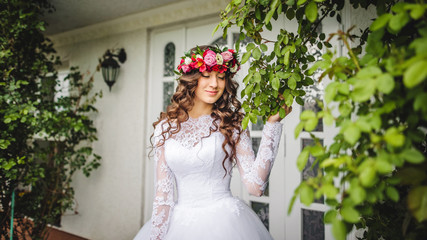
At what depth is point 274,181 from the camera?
7.33 ft

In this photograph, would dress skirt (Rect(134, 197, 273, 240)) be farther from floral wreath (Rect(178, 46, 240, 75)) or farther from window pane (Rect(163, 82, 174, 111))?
window pane (Rect(163, 82, 174, 111))

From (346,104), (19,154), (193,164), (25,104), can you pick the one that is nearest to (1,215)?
(19,154)

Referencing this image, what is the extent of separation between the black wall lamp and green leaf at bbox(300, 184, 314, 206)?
2909mm

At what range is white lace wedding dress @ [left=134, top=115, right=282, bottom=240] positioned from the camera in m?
1.22

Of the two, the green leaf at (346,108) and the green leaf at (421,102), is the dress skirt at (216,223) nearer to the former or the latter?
the green leaf at (346,108)

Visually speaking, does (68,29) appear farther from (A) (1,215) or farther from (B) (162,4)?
(A) (1,215)

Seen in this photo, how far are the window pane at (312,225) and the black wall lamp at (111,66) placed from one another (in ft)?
7.88

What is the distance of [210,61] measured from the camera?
1.30 meters

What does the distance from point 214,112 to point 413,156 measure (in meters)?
1.08

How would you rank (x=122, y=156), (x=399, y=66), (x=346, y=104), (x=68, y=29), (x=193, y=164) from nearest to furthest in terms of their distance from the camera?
1. (x=399, y=66)
2. (x=346, y=104)
3. (x=193, y=164)
4. (x=122, y=156)
5. (x=68, y=29)

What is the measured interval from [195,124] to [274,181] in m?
1.10

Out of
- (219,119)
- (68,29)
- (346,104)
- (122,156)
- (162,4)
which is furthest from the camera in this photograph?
(68,29)

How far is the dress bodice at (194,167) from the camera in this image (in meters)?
1.34

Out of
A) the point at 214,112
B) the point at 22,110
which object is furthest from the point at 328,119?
the point at 22,110
